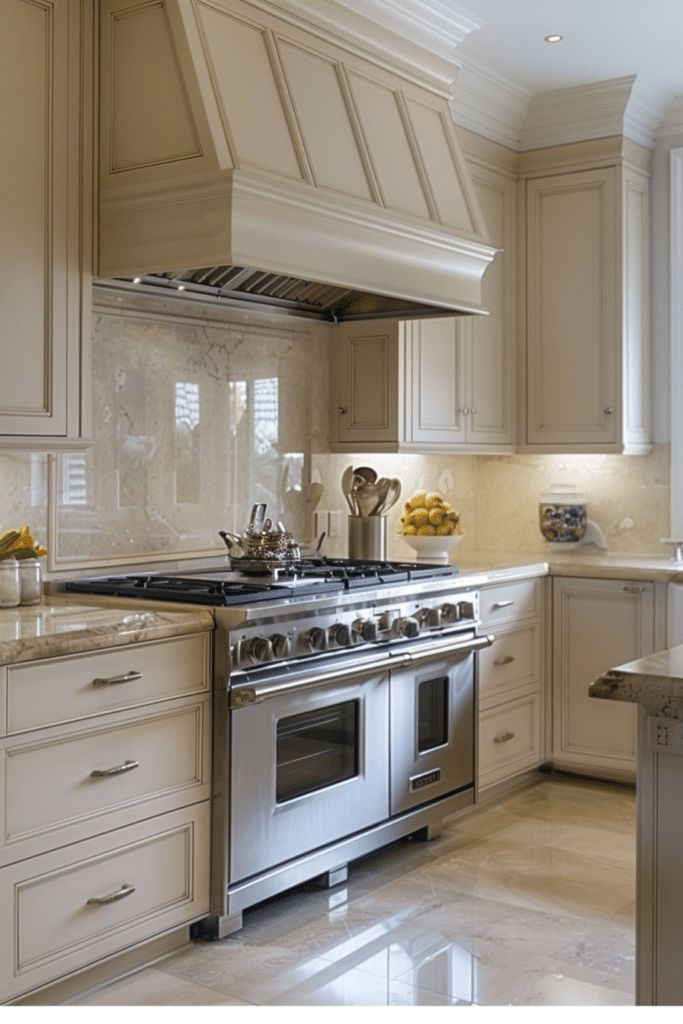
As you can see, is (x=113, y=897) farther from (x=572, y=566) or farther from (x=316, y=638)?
(x=572, y=566)

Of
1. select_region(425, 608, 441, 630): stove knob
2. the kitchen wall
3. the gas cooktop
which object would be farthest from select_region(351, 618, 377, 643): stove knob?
the kitchen wall

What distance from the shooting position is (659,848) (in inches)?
81.0

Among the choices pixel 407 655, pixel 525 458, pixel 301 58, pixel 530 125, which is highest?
pixel 530 125

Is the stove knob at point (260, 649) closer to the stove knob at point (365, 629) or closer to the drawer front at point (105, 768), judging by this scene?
the drawer front at point (105, 768)

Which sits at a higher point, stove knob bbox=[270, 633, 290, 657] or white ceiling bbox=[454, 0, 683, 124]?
white ceiling bbox=[454, 0, 683, 124]

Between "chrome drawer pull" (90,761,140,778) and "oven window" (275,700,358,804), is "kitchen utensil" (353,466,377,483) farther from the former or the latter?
"chrome drawer pull" (90,761,140,778)

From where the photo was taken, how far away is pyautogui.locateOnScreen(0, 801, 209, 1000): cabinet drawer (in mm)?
2465

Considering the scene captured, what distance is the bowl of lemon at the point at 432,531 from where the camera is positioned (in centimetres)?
439

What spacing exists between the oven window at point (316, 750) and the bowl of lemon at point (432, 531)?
44.0 inches

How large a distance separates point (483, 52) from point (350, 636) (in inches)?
92.0

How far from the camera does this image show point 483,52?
4.29m

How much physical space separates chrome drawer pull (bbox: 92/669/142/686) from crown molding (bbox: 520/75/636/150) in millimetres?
3191

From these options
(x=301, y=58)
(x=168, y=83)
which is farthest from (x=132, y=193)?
(x=301, y=58)

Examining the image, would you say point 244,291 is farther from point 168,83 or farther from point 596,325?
point 596,325
